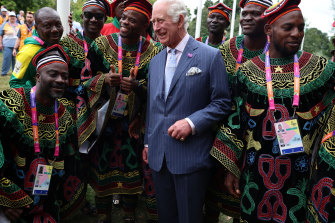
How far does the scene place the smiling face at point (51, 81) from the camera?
2676 millimetres

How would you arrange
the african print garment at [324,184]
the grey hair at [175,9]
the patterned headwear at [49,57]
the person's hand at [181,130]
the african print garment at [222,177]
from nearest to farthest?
the african print garment at [324,184] < the person's hand at [181,130] < the grey hair at [175,9] < the patterned headwear at [49,57] < the african print garment at [222,177]

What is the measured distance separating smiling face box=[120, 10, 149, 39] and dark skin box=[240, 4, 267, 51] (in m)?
1.05

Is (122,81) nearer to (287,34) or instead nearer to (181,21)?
(181,21)

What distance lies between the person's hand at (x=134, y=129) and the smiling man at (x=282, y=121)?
1198 mm

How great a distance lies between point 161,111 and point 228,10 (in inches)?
110

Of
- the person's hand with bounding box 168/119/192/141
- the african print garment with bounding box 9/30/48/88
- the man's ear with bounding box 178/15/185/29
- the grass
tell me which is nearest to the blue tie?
the man's ear with bounding box 178/15/185/29

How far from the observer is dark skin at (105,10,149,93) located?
9.87 ft

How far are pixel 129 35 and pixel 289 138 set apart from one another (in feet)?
6.36

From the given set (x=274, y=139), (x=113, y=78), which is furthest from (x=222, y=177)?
(x=113, y=78)

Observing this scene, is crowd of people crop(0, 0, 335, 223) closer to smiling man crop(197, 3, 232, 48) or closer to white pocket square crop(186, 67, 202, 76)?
white pocket square crop(186, 67, 202, 76)

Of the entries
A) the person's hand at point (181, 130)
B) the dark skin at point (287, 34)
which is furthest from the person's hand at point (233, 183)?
the dark skin at point (287, 34)

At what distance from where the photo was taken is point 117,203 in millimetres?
4383

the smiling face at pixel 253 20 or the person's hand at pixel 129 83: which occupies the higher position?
the smiling face at pixel 253 20

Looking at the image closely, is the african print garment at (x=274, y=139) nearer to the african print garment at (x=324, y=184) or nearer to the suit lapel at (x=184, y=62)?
the african print garment at (x=324, y=184)
